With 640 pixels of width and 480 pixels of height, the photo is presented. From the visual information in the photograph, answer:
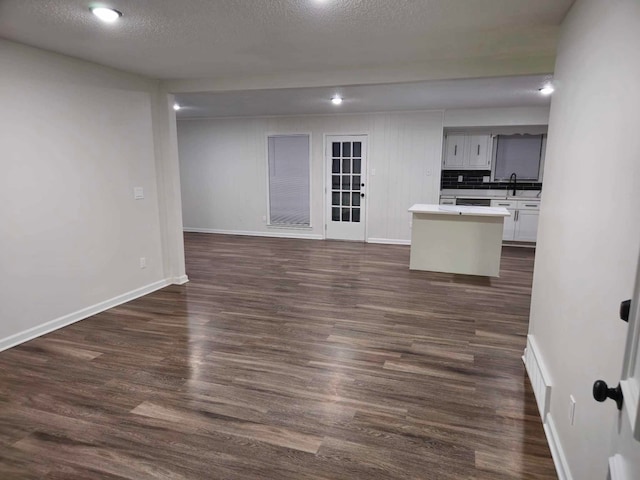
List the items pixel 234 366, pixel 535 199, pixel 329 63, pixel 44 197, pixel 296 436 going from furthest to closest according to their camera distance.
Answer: pixel 535 199
pixel 329 63
pixel 44 197
pixel 234 366
pixel 296 436

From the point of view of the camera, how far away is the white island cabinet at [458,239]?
516 centimetres

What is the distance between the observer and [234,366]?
2.93m

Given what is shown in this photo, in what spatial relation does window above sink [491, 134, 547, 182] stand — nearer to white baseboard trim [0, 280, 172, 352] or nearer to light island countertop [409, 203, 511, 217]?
light island countertop [409, 203, 511, 217]

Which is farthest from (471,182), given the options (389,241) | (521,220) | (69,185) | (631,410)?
(631,410)

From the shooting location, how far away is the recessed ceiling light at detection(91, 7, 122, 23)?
2482 millimetres

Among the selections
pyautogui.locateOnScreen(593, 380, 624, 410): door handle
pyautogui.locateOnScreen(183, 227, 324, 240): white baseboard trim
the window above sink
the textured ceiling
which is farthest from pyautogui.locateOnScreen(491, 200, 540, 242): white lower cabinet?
pyautogui.locateOnScreen(593, 380, 624, 410): door handle

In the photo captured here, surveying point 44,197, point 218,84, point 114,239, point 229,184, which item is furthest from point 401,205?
point 44,197

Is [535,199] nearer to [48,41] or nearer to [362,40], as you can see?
[362,40]

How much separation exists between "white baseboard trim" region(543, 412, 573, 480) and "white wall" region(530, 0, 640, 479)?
0.04 metres

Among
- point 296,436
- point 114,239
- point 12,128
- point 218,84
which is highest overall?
point 218,84

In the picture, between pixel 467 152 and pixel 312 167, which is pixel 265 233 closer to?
pixel 312 167

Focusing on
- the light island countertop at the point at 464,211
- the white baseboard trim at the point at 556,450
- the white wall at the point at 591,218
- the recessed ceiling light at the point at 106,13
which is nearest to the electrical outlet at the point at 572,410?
the white wall at the point at 591,218

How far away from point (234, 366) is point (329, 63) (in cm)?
287

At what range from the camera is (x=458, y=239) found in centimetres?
533
